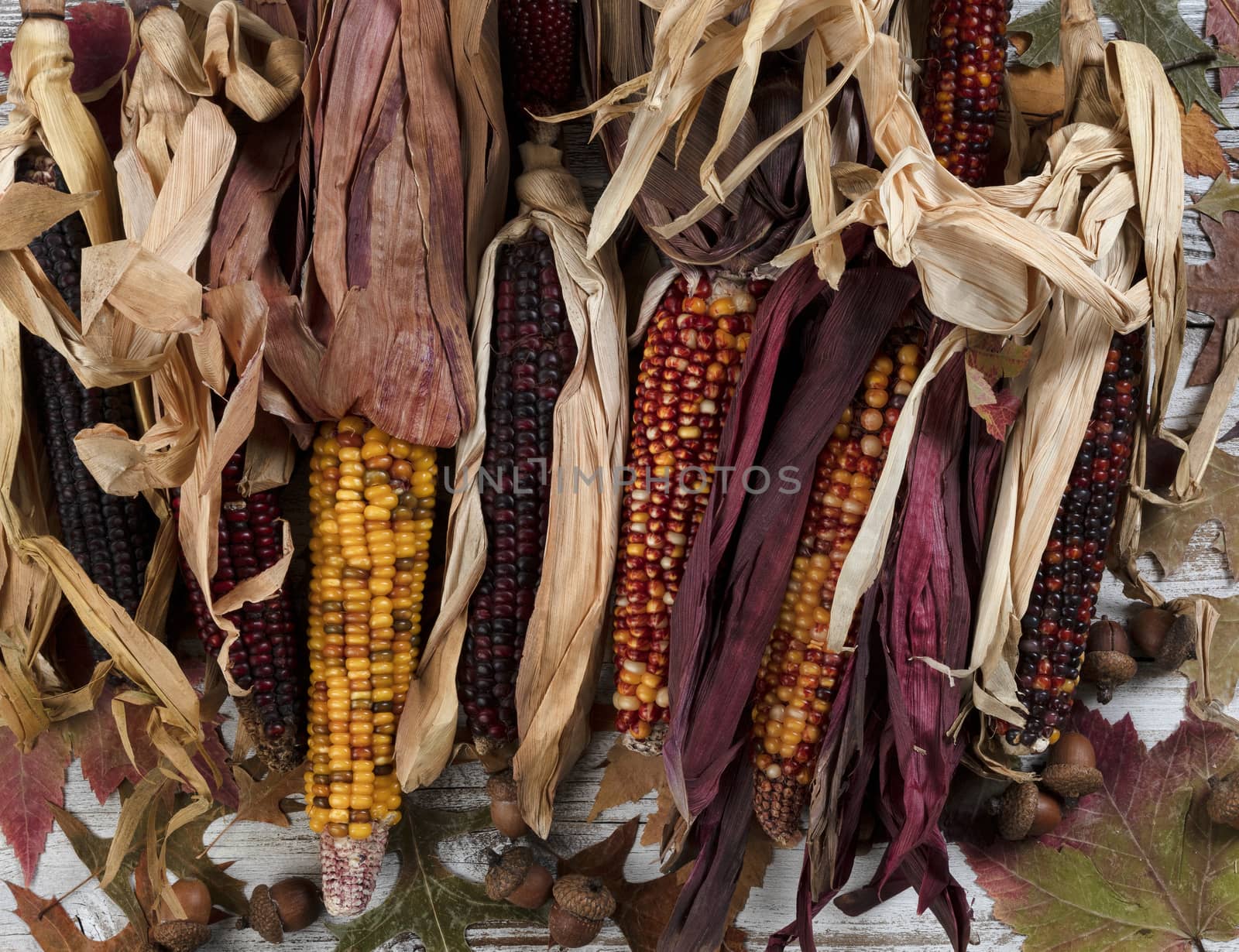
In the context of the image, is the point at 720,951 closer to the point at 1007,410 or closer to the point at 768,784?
the point at 768,784

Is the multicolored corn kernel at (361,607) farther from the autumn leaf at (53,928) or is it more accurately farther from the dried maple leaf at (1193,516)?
the dried maple leaf at (1193,516)

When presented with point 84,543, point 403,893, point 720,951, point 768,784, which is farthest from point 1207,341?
point 84,543

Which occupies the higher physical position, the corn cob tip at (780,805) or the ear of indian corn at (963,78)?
the ear of indian corn at (963,78)

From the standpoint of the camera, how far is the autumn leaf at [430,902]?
50.9 inches

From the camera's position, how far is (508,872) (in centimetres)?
123

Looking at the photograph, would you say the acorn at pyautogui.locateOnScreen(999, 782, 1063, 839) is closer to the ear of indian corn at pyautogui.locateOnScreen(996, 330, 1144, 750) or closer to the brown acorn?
the ear of indian corn at pyautogui.locateOnScreen(996, 330, 1144, 750)

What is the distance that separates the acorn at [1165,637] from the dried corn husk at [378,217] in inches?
38.5

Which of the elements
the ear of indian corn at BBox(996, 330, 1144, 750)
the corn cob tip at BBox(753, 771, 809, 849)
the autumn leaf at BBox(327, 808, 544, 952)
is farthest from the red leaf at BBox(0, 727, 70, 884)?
the ear of indian corn at BBox(996, 330, 1144, 750)

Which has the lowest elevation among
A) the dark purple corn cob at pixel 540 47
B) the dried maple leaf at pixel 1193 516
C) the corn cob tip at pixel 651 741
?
the corn cob tip at pixel 651 741

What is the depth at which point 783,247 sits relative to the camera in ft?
3.40

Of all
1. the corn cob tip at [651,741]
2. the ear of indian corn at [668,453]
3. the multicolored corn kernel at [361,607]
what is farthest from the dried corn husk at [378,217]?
the corn cob tip at [651,741]

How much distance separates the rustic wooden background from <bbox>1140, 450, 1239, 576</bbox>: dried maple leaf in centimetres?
2

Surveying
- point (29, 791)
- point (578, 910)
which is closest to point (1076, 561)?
point (578, 910)

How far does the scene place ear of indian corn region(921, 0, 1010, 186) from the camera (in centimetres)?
100
